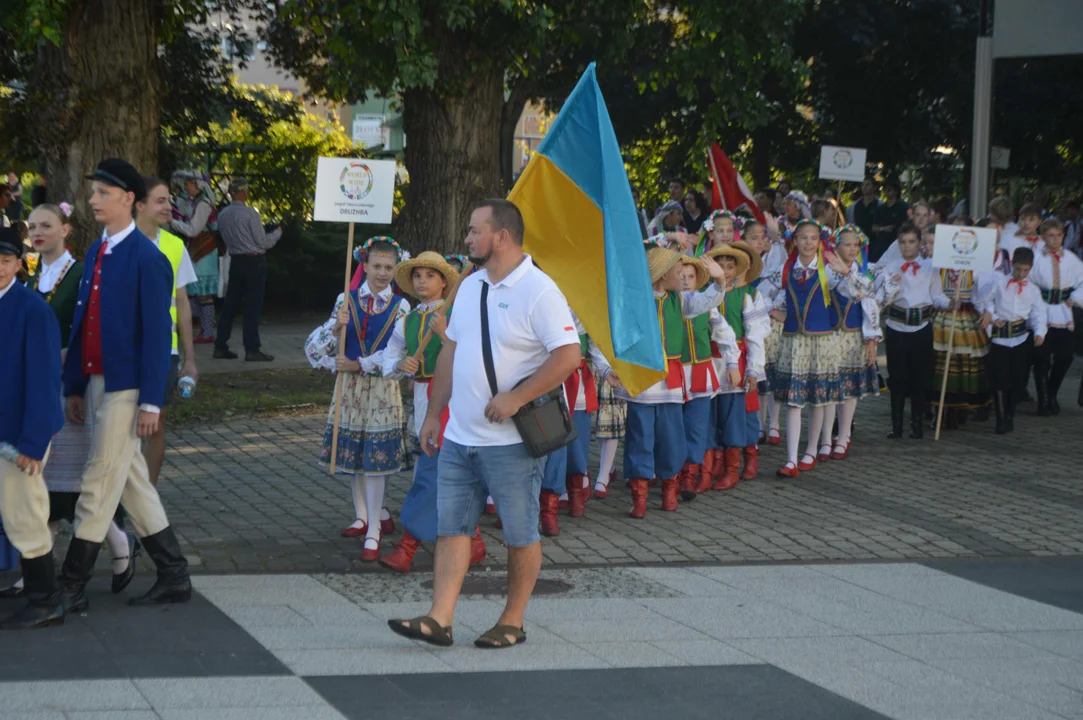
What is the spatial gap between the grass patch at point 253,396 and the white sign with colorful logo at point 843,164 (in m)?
6.46

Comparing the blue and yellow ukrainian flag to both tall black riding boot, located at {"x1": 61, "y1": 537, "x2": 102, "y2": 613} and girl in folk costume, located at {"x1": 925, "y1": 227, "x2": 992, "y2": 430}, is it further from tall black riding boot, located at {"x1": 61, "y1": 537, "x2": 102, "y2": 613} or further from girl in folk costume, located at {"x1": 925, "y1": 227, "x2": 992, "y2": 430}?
girl in folk costume, located at {"x1": 925, "y1": 227, "x2": 992, "y2": 430}

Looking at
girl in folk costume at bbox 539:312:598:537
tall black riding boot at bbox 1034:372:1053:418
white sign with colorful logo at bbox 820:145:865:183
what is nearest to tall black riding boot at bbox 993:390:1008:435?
tall black riding boot at bbox 1034:372:1053:418

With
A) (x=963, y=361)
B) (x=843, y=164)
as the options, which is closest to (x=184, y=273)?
(x=963, y=361)

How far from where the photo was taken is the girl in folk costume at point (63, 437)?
6.93 meters

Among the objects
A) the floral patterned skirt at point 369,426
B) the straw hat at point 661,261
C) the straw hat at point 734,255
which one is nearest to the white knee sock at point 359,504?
the floral patterned skirt at point 369,426

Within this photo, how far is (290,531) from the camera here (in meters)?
8.65

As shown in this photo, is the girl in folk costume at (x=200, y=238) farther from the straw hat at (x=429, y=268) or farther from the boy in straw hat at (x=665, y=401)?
the straw hat at (x=429, y=268)

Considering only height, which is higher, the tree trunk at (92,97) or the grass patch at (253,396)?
the tree trunk at (92,97)

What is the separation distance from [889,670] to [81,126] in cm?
846

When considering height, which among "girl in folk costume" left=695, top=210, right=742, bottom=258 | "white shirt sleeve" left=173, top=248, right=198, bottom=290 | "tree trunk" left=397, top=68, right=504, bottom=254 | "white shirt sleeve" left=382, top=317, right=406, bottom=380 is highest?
"tree trunk" left=397, top=68, right=504, bottom=254

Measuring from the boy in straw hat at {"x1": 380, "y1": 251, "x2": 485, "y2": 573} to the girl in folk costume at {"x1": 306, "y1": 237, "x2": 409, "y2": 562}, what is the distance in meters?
0.10

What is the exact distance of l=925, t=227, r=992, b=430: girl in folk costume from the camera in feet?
42.3

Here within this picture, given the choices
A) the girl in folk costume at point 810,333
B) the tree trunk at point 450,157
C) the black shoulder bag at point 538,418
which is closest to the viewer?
the black shoulder bag at point 538,418

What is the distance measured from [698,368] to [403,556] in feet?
9.36
